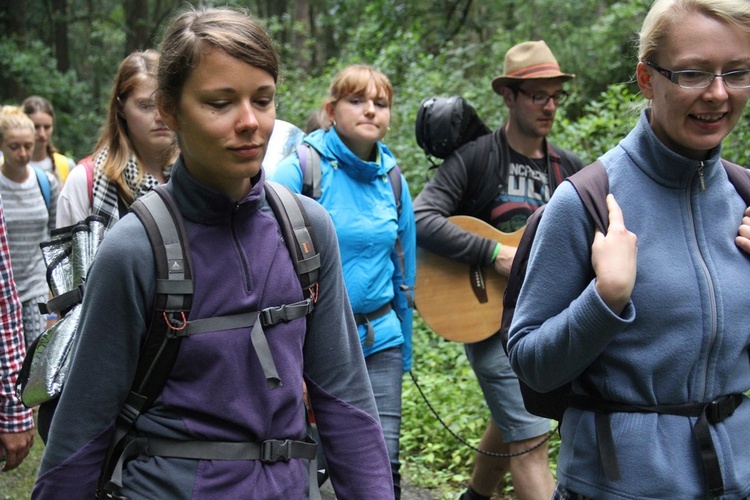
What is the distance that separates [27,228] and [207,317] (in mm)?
5190

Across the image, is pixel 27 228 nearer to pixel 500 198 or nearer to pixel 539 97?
pixel 500 198

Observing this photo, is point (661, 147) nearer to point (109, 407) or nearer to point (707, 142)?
point (707, 142)

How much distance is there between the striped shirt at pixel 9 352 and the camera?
3562mm

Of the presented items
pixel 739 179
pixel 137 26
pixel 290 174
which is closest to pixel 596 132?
pixel 290 174

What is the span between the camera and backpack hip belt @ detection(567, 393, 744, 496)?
2521mm

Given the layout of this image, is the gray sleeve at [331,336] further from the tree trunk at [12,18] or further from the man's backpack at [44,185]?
the tree trunk at [12,18]

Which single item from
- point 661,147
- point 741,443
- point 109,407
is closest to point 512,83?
point 661,147

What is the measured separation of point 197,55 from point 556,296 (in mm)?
1167

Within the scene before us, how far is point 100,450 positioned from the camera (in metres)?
2.36

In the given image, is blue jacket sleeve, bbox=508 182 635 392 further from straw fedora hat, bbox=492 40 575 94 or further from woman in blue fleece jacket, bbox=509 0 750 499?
straw fedora hat, bbox=492 40 575 94

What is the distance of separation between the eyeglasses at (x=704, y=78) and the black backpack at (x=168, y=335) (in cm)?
121

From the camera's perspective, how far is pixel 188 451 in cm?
232

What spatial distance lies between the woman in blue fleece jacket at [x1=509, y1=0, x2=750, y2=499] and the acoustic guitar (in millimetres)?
2427

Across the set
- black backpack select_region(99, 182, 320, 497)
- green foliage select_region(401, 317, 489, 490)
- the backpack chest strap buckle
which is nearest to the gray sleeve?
black backpack select_region(99, 182, 320, 497)
